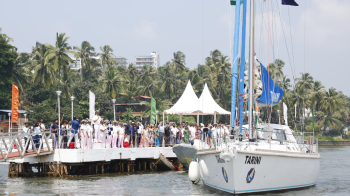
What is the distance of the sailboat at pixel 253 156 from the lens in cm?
1480

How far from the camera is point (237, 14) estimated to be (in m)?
19.9

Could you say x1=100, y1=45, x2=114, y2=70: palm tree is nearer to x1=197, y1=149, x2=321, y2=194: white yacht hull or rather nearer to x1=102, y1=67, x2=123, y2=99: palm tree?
x1=102, y1=67, x2=123, y2=99: palm tree

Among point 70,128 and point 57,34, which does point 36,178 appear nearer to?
point 70,128

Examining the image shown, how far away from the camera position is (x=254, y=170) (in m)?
14.9

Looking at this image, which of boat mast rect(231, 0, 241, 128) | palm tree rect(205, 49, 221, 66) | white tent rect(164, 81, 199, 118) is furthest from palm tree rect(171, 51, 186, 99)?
boat mast rect(231, 0, 241, 128)

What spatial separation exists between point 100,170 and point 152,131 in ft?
14.2

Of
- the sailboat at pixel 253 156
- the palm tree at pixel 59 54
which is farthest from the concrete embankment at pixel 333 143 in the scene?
the sailboat at pixel 253 156

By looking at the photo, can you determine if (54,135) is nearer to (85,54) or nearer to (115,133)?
(115,133)

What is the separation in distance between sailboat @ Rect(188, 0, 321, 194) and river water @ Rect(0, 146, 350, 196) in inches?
29.3

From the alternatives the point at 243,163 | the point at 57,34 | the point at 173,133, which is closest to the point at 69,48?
the point at 57,34

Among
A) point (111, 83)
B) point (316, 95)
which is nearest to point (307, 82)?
point (316, 95)

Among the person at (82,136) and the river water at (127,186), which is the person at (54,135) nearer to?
the person at (82,136)

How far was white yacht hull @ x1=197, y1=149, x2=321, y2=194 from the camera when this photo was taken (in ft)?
48.2

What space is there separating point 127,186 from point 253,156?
7.41 metres
